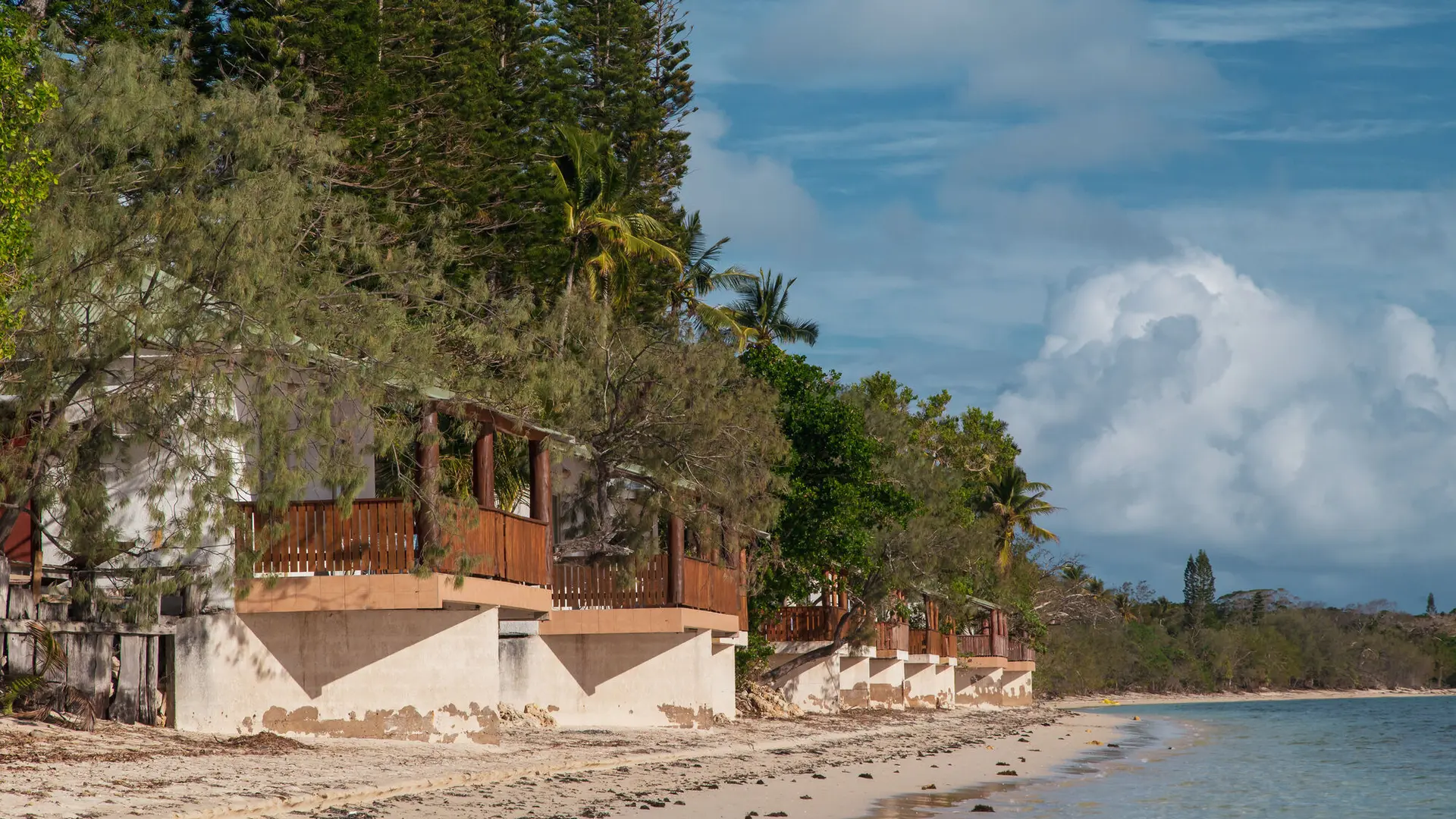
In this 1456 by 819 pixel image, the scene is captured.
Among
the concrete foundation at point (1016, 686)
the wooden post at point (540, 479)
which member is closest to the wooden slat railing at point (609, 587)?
the wooden post at point (540, 479)

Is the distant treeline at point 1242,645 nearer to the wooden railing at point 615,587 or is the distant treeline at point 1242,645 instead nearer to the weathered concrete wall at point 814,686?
the weathered concrete wall at point 814,686

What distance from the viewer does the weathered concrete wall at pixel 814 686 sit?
38656 mm

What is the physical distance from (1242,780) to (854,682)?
60.8 ft

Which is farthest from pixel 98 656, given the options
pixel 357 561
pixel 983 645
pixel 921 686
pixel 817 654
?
pixel 983 645

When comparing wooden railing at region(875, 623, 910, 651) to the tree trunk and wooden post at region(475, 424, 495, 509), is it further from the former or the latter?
wooden post at region(475, 424, 495, 509)

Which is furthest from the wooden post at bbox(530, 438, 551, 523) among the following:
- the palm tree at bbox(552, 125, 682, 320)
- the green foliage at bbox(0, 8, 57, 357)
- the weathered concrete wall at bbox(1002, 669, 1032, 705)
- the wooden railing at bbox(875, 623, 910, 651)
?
the weathered concrete wall at bbox(1002, 669, 1032, 705)

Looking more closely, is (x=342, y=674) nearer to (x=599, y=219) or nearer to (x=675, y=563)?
(x=675, y=563)

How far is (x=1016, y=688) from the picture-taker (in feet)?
228

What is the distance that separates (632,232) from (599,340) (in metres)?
10.6

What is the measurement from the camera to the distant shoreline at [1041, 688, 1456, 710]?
94.1m

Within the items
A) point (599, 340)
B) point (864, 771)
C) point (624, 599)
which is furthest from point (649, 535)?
point (864, 771)

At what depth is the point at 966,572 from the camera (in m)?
40.3

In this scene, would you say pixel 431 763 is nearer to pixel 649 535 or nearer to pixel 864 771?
pixel 864 771

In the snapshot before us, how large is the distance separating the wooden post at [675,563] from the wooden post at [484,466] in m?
5.80
